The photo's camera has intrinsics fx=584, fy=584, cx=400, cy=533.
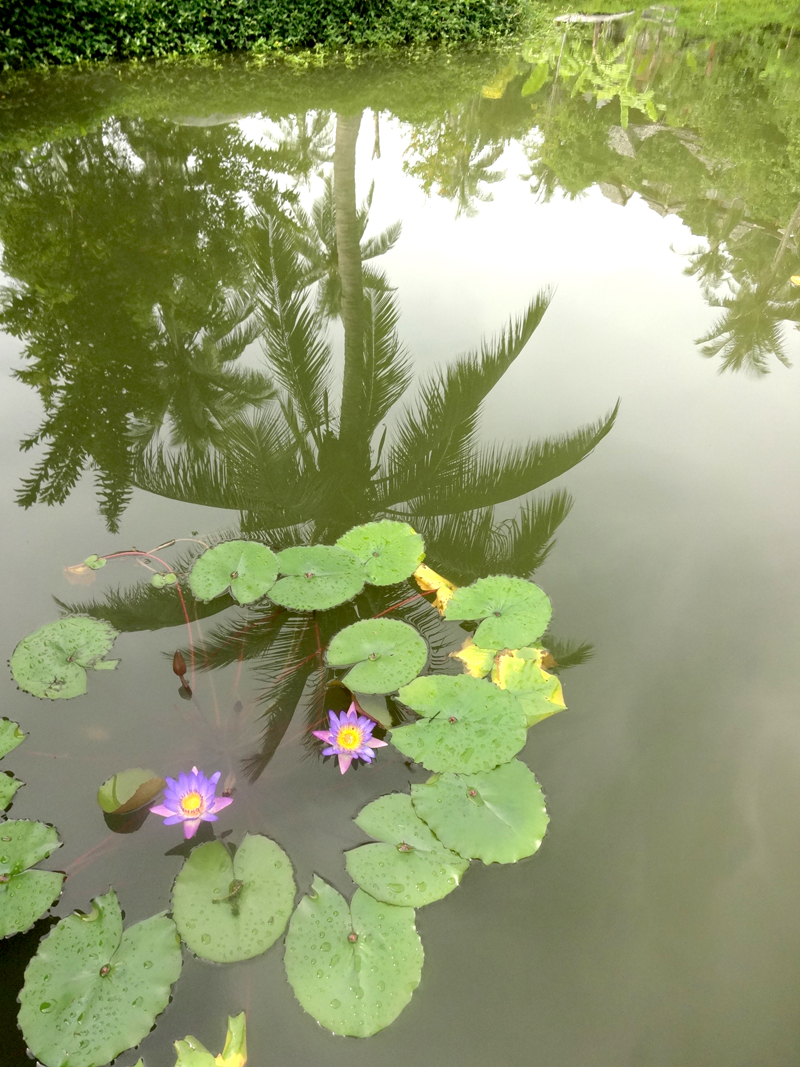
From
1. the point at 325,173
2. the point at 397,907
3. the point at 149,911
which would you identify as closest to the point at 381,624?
the point at 397,907

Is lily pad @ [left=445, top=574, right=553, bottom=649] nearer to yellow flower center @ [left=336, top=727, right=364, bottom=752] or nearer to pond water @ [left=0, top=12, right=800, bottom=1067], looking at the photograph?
pond water @ [left=0, top=12, right=800, bottom=1067]

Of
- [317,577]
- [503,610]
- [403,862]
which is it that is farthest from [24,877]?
[503,610]

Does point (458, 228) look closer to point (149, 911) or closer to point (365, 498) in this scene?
point (365, 498)

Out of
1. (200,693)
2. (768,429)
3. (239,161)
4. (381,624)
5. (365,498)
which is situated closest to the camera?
(200,693)

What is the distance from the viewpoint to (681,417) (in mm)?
2949

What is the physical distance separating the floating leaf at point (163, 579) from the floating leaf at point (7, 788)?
0.71 meters

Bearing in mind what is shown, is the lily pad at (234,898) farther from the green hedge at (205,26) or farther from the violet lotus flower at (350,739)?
the green hedge at (205,26)

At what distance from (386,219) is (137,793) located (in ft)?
15.4

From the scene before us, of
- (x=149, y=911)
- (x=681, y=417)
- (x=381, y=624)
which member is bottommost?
(x=149, y=911)

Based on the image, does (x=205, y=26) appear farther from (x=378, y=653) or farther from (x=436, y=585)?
(x=378, y=653)

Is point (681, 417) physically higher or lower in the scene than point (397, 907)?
higher

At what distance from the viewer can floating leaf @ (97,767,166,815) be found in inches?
57.3

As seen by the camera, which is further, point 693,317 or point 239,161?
point 239,161

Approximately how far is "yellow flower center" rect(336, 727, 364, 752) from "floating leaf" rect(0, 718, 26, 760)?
0.87 m
